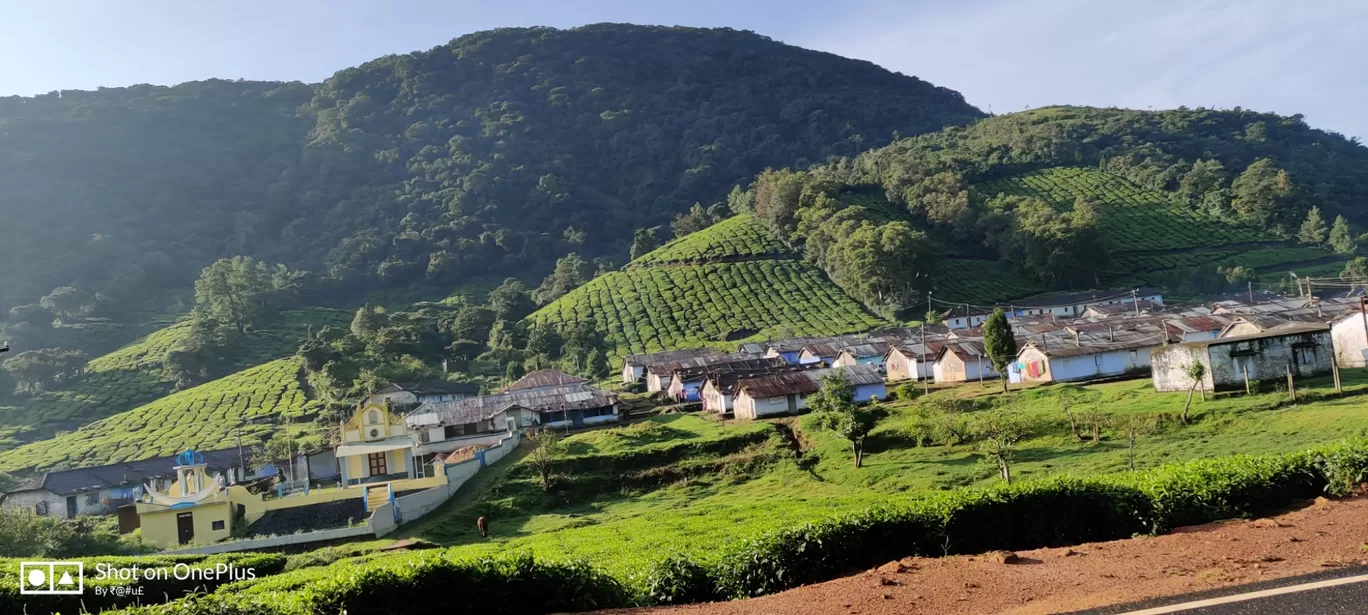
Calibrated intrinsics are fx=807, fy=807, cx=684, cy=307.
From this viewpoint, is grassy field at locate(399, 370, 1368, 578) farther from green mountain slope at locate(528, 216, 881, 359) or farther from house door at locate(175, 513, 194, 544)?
green mountain slope at locate(528, 216, 881, 359)

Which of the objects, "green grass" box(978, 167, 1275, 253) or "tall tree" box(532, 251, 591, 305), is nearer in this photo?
"green grass" box(978, 167, 1275, 253)

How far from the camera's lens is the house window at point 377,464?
45.0 metres

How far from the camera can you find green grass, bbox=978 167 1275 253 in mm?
103750

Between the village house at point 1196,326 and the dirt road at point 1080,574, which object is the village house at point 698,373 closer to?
the village house at point 1196,326

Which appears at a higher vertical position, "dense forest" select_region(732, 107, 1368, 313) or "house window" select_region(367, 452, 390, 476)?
"dense forest" select_region(732, 107, 1368, 313)

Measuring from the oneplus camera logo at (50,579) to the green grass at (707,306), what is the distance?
216 ft

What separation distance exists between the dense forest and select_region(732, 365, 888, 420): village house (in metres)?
38.3

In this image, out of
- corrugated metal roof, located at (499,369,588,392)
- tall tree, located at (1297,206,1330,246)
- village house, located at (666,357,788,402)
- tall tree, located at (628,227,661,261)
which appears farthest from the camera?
tall tree, located at (628,227,661,261)

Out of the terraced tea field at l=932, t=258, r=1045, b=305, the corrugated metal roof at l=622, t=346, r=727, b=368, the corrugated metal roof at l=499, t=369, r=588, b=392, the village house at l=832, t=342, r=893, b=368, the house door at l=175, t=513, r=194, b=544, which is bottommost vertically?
the house door at l=175, t=513, r=194, b=544

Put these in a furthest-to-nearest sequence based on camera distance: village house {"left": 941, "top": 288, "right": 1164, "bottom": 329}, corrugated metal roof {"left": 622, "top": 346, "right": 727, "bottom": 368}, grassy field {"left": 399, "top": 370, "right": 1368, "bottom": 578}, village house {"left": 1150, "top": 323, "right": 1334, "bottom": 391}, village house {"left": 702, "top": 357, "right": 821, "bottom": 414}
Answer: village house {"left": 941, "top": 288, "right": 1164, "bottom": 329}, corrugated metal roof {"left": 622, "top": 346, "right": 727, "bottom": 368}, village house {"left": 702, "top": 357, "right": 821, "bottom": 414}, village house {"left": 1150, "top": 323, "right": 1334, "bottom": 391}, grassy field {"left": 399, "top": 370, "right": 1368, "bottom": 578}

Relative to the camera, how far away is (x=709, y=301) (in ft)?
301

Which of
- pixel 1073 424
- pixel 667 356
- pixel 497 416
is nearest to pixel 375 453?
pixel 497 416

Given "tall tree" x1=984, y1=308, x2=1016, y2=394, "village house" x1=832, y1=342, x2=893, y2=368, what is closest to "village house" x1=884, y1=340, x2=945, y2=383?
"village house" x1=832, y1=342, x2=893, y2=368

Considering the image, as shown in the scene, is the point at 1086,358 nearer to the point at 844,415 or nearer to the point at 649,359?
the point at 844,415
